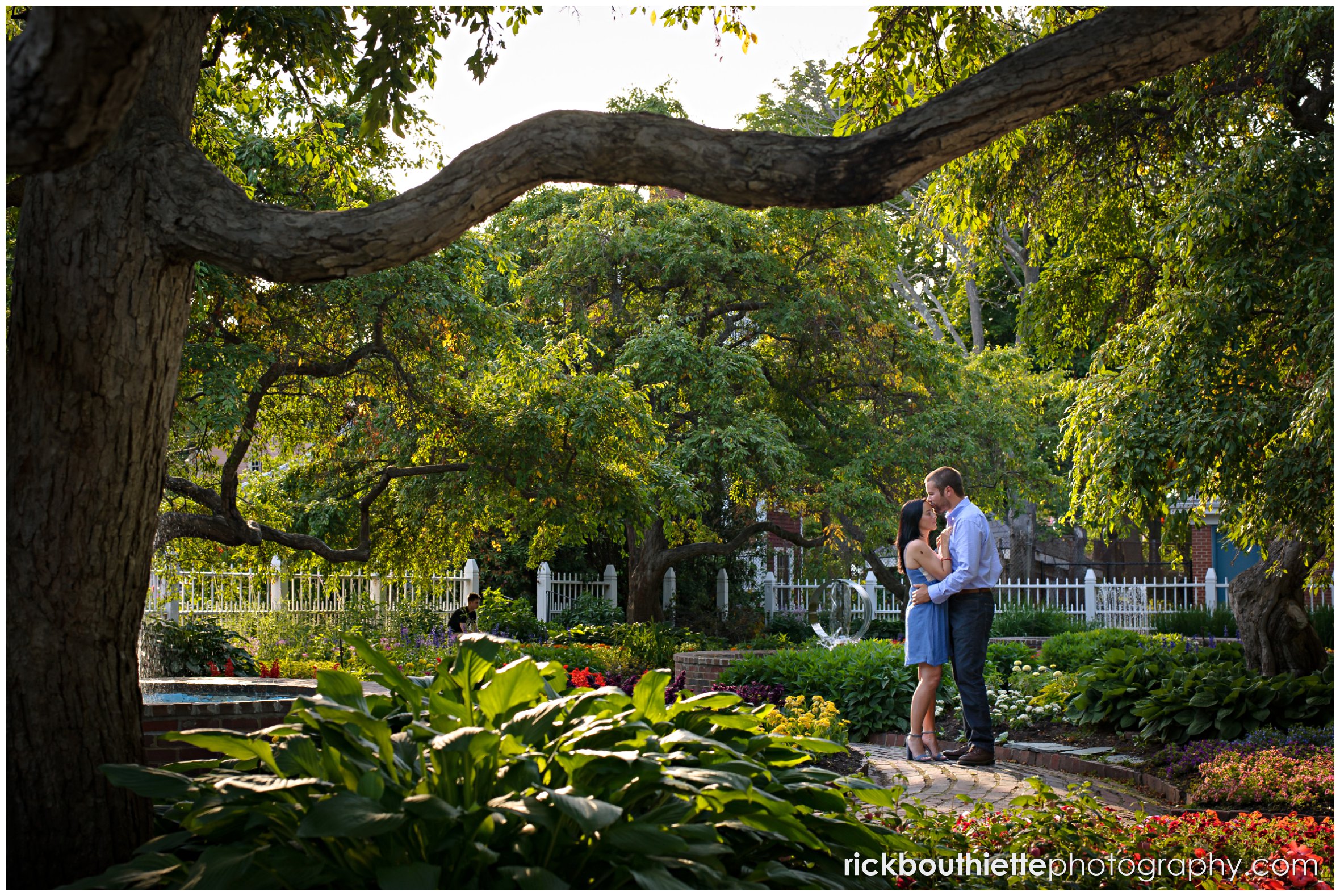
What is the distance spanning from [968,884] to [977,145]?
109 inches

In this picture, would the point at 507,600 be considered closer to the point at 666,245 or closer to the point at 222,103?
the point at 666,245

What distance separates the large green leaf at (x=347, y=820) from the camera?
9.48 feet

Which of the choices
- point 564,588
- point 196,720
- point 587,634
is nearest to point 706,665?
point 587,634

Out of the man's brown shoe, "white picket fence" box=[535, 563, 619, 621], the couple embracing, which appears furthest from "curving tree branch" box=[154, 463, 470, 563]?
"white picket fence" box=[535, 563, 619, 621]

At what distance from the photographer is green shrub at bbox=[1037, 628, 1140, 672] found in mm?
12641

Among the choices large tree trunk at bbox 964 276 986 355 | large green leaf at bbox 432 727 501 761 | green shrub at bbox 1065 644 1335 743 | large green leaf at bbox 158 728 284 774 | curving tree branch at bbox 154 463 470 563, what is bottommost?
green shrub at bbox 1065 644 1335 743

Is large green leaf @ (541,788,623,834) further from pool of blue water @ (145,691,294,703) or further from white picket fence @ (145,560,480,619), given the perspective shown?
white picket fence @ (145,560,480,619)

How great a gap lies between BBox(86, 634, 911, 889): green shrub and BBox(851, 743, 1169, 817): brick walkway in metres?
2.20

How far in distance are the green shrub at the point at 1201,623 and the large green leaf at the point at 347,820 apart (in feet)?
57.2

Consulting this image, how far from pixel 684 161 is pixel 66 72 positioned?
77.5 inches

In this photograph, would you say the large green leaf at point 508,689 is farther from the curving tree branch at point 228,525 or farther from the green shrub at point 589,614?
the green shrub at point 589,614

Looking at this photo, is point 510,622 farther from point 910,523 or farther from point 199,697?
point 910,523

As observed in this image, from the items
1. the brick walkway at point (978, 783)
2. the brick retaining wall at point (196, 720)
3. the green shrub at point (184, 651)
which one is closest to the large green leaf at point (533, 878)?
the brick retaining wall at point (196, 720)

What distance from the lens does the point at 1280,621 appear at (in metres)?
8.84
